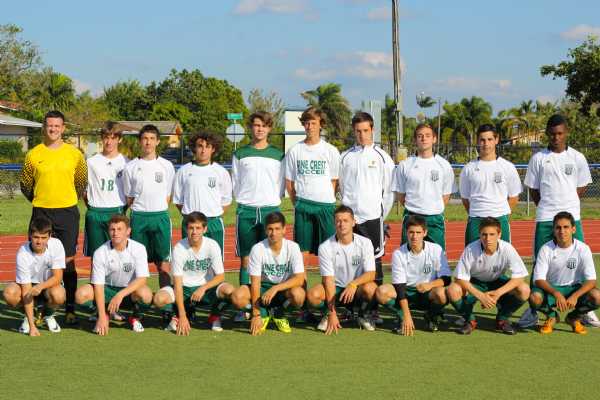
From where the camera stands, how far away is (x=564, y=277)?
6227 millimetres

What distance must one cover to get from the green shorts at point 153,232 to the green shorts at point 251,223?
2.22 feet

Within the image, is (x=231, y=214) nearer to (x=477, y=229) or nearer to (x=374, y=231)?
(x=374, y=231)

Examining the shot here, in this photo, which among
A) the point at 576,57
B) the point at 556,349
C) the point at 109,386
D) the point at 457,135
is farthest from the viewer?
the point at 457,135

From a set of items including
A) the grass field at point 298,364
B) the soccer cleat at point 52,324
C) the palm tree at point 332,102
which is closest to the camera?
the grass field at point 298,364

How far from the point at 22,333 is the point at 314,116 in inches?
116

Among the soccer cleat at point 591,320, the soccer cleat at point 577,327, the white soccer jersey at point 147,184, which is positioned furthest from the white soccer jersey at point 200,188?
the soccer cleat at point 591,320

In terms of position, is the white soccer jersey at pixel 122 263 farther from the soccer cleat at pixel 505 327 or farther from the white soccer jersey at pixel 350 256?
the soccer cleat at pixel 505 327

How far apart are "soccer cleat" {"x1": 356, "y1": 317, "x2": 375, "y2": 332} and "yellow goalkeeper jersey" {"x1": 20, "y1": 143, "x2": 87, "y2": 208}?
2.60 m

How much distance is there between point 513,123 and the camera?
5156cm

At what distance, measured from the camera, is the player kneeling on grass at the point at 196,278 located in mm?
6203

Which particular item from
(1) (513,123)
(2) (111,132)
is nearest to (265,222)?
(2) (111,132)

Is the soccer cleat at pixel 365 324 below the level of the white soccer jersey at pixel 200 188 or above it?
below

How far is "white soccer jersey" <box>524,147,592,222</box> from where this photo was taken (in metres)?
6.62

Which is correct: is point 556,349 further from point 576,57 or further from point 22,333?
point 576,57
